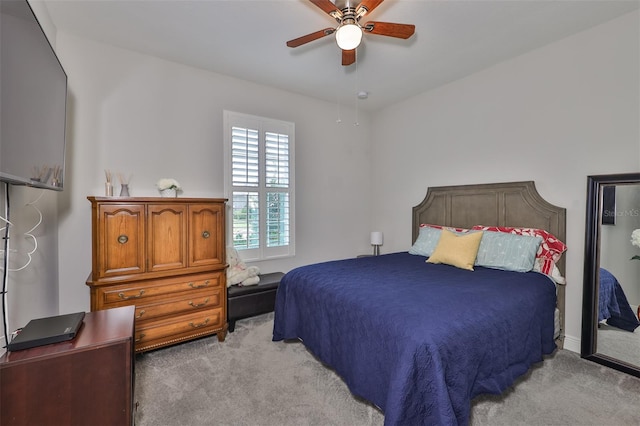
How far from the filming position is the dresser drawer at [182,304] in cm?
241

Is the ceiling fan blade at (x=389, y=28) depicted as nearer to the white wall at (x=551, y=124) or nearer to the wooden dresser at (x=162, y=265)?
the white wall at (x=551, y=124)

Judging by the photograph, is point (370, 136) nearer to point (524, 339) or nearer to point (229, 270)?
point (229, 270)

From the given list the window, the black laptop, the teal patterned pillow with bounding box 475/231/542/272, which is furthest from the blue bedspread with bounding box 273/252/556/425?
the black laptop

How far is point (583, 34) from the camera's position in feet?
8.36

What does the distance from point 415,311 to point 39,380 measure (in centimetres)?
173

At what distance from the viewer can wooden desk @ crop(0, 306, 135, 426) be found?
3.65ft

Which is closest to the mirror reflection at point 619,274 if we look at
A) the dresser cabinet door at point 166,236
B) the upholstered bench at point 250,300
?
the upholstered bench at point 250,300

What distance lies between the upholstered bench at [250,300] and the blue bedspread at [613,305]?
2.97 m

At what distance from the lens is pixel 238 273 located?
3113 mm

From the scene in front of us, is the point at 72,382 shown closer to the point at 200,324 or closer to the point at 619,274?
the point at 200,324

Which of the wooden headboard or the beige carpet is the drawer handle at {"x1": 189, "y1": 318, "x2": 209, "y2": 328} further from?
the wooden headboard

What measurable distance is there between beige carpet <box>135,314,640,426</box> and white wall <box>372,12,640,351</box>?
679mm

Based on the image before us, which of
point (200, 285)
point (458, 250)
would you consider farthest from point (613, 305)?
point (200, 285)

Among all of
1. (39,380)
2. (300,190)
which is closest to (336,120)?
(300,190)
